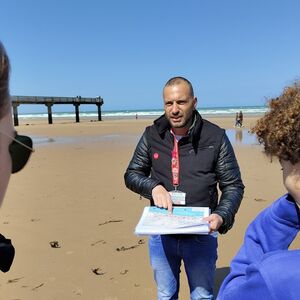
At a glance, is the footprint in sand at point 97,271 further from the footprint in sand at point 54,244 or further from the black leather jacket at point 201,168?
the black leather jacket at point 201,168

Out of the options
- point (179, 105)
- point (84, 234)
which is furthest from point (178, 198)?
point (84, 234)

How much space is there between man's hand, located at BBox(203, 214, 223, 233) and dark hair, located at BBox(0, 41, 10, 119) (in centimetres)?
174

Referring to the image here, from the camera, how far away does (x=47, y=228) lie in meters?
5.56

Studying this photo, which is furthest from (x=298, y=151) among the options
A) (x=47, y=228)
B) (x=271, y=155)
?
(x=47, y=228)

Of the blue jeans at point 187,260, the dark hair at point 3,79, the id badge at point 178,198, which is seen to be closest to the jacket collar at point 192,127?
the id badge at point 178,198

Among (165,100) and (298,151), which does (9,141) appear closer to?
(298,151)

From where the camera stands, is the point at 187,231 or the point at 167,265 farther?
the point at 167,265

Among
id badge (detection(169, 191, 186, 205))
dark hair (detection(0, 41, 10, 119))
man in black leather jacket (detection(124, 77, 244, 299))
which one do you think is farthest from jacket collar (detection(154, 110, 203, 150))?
dark hair (detection(0, 41, 10, 119))

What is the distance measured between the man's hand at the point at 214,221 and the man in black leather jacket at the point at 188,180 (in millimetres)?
134

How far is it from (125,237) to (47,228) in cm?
120

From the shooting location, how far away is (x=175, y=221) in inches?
97.0

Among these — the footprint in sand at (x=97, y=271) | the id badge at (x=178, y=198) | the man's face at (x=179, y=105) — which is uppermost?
the man's face at (x=179, y=105)

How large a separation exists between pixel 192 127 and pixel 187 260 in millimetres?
953

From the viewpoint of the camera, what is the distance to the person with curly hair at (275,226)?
1048 mm
